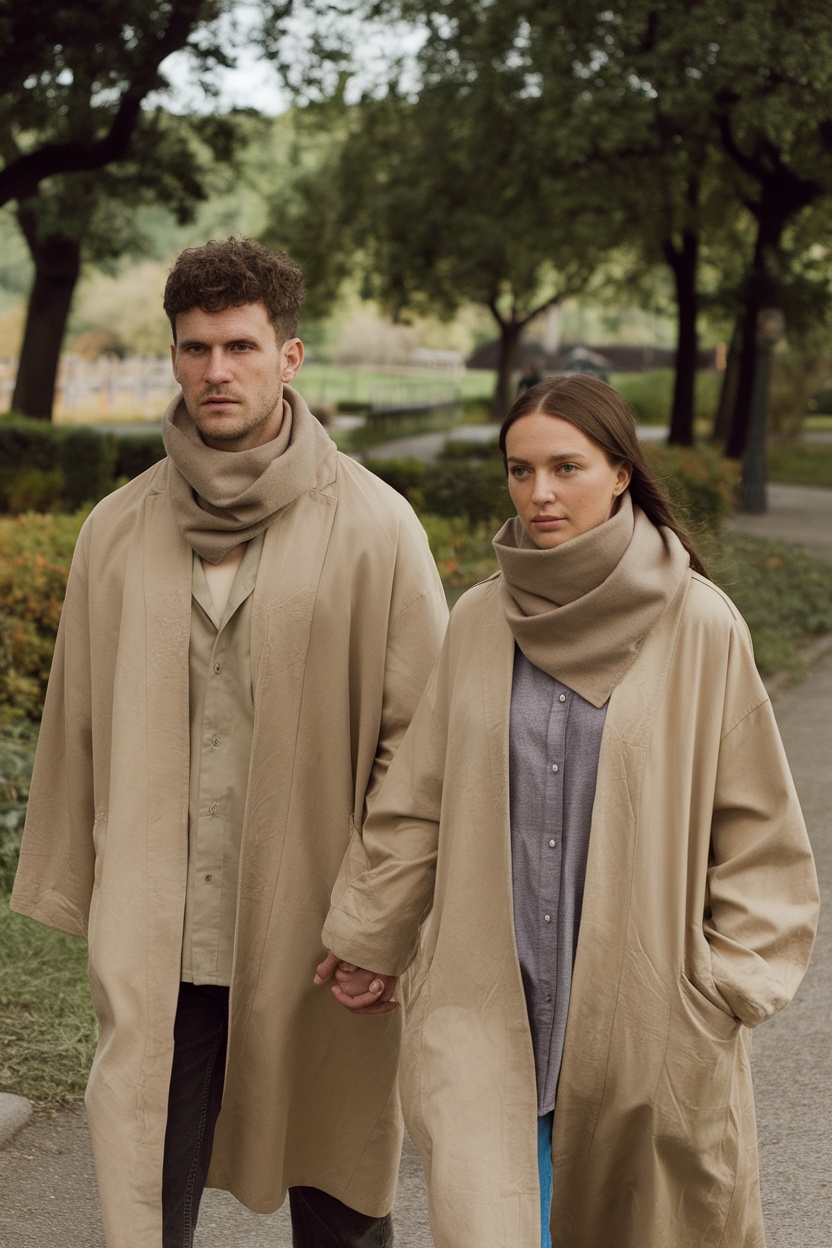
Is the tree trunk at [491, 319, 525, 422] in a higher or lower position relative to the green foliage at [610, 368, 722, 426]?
higher

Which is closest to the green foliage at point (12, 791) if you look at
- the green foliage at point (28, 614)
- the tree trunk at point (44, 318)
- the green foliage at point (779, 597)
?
the green foliage at point (28, 614)

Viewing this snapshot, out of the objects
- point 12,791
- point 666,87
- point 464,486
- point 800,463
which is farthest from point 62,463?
point 800,463

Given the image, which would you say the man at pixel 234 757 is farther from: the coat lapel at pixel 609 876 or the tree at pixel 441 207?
the tree at pixel 441 207

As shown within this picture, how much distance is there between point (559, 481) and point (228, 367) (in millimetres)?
663

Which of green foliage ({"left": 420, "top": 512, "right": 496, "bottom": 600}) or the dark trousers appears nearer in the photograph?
the dark trousers

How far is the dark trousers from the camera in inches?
116

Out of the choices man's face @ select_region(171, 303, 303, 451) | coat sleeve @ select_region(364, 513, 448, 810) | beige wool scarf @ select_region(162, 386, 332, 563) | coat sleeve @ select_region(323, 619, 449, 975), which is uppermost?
man's face @ select_region(171, 303, 303, 451)

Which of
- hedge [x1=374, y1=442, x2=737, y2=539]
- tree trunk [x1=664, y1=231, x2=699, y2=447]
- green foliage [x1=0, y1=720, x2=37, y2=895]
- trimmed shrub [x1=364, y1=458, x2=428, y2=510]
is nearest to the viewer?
green foliage [x1=0, y1=720, x2=37, y2=895]

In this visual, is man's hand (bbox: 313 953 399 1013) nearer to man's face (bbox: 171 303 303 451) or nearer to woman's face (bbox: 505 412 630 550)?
woman's face (bbox: 505 412 630 550)

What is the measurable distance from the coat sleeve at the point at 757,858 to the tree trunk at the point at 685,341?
75.6 ft

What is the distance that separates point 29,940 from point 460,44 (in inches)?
665

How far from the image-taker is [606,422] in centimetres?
259

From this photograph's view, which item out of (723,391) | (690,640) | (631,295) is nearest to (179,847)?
(690,640)

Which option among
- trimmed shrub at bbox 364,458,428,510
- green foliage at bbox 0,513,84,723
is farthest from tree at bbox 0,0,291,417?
green foliage at bbox 0,513,84,723
